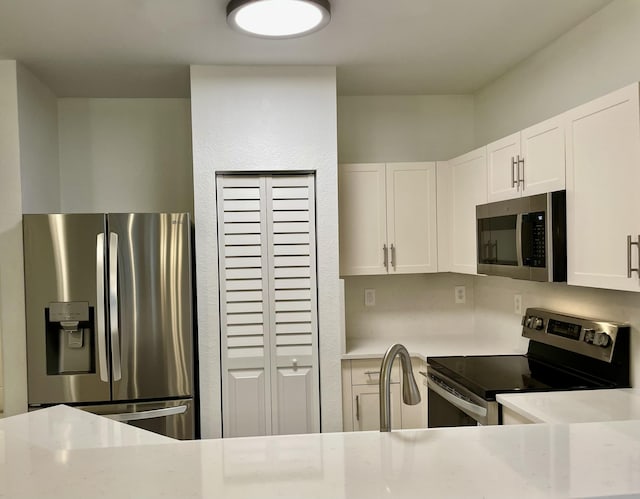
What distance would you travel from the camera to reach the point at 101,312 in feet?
9.28

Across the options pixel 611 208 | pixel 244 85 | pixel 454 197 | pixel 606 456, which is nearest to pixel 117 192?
pixel 244 85

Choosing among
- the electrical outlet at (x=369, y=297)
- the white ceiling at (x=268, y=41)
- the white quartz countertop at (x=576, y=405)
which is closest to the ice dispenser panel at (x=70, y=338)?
the white ceiling at (x=268, y=41)

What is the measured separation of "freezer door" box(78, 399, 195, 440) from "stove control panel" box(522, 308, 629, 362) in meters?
1.87

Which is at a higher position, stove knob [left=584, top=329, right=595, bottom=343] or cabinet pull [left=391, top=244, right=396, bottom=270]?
cabinet pull [left=391, top=244, right=396, bottom=270]

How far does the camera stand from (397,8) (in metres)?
2.38

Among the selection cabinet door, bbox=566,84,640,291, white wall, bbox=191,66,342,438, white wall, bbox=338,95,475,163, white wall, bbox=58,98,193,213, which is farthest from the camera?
white wall, bbox=338,95,475,163

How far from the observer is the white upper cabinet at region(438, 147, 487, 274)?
10.2 ft

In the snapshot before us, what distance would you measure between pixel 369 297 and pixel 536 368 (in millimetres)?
1341

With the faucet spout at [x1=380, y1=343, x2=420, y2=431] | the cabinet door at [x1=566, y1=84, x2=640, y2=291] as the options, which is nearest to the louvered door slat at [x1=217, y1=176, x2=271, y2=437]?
the cabinet door at [x1=566, y1=84, x2=640, y2=291]

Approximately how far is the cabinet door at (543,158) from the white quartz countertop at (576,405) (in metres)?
0.87

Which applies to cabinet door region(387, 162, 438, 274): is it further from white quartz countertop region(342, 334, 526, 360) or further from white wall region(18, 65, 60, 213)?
white wall region(18, 65, 60, 213)

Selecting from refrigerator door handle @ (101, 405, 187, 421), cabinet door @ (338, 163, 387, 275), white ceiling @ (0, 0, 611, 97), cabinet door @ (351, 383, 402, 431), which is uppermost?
white ceiling @ (0, 0, 611, 97)

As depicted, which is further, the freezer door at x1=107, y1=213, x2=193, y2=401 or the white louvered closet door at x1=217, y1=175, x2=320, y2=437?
the white louvered closet door at x1=217, y1=175, x2=320, y2=437

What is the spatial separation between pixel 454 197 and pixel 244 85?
1466mm
